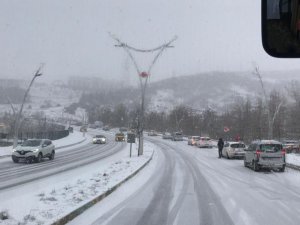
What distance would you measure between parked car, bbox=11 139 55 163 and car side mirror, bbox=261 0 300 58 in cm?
3402

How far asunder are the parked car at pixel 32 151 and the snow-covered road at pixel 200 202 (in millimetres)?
14375

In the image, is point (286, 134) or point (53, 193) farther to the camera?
point (286, 134)

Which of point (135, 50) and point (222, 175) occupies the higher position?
point (135, 50)

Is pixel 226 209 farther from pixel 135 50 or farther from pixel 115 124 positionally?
pixel 115 124

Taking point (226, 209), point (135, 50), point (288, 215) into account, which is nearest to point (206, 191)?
point (226, 209)

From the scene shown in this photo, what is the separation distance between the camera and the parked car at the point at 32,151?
117 ft

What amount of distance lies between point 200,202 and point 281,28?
12.8 metres

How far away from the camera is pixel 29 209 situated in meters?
12.2

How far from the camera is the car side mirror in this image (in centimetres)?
291

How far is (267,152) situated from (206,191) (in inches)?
441

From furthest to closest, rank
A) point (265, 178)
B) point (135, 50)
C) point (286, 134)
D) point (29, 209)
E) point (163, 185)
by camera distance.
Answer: point (286, 134), point (135, 50), point (265, 178), point (163, 185), point (29, 209)

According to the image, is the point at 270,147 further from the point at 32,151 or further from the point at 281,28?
the point at 281,28

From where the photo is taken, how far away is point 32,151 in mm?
35938

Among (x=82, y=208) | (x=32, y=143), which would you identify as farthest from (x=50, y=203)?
(x=32, y=143)
